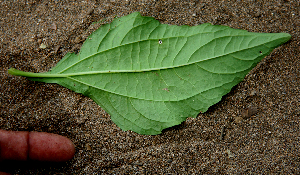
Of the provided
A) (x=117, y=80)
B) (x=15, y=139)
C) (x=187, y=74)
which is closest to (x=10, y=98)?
(x=15, y=139)

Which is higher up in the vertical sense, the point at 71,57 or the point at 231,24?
the point at 71,57

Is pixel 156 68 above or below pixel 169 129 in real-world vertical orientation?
above

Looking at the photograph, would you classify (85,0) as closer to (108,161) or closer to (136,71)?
(136,71)
